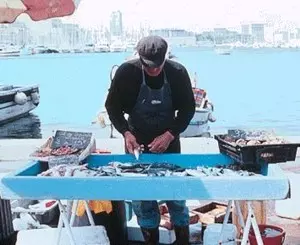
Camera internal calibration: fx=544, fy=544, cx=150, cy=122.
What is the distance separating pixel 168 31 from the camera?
2367 cm

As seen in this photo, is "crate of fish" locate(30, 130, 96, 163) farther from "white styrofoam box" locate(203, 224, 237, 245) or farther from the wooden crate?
the wooden crate

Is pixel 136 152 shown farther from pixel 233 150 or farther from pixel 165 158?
pixel 233 150

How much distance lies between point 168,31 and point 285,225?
1987 cm

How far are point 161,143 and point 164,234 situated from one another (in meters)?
0.83

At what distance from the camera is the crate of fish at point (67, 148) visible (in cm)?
314

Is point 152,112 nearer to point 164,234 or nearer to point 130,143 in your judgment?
point 130,143

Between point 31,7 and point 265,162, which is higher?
point 31,7

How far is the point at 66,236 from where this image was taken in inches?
129

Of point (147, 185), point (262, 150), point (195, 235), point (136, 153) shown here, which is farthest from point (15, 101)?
Answer: point (147, 185)

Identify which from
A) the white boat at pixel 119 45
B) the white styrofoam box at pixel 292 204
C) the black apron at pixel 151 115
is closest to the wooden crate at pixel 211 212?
the white styrofoam box at pixel 292 204

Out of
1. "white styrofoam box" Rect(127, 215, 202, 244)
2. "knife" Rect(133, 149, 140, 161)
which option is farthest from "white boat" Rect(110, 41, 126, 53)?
"knife" Rect(133, 149, 140, 161)

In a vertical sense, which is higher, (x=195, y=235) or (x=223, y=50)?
(x=195, y=235)

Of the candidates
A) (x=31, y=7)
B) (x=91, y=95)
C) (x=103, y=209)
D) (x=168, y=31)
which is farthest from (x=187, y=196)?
(x=91, y=95)

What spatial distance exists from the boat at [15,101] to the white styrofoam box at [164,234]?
55.6 ft
